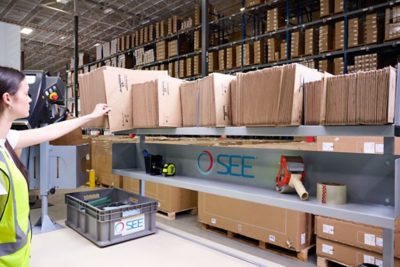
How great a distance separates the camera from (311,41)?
4.61 m

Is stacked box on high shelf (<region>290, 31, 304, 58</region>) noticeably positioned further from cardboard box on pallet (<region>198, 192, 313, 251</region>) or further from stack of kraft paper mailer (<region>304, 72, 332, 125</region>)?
stack of kraft paper mailer (<region>304, 72, 332, 125</region>)

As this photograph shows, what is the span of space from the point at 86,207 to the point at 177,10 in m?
6.85

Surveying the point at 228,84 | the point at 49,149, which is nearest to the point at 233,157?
the point at 228,84

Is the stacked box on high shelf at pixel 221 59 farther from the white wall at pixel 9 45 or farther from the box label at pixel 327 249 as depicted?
the box label at pixel 327 249

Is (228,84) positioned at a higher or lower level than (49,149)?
higher

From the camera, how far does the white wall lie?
138 inches

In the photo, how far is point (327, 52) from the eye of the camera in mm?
4438

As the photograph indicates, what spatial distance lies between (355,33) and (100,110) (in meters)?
3.78

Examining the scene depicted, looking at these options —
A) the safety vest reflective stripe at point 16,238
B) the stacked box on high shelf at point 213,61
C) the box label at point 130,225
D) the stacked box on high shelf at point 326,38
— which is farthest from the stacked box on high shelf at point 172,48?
the safety vest reflective stripe at point 16,238

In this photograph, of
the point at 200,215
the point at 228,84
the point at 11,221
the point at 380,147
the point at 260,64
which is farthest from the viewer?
the point at 260,64

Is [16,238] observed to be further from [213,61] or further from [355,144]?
[213,61]

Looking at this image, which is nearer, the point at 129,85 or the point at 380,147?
the point at 129,85

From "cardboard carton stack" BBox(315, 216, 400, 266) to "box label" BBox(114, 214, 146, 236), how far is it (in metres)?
1.94

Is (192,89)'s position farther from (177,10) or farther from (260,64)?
(177,10)
